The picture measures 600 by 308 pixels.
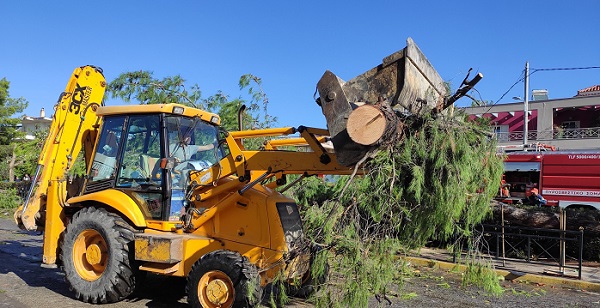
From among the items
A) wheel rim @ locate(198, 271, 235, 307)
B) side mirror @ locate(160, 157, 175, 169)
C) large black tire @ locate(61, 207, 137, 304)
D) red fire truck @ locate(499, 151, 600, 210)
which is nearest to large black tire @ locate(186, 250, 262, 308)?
wheel rim @ locate(198, 271, 235, 307)

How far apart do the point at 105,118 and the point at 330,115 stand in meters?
3.71

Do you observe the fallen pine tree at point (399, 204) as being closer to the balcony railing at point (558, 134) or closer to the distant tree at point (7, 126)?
the balcony railing at point (558, 134)

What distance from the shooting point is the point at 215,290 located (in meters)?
5.21

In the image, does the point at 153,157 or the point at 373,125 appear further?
the point at 153,157

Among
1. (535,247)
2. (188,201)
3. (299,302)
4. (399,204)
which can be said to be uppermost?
(399,204)

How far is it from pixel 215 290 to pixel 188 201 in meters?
1.25

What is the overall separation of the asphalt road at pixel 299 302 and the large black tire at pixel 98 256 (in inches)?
8.4

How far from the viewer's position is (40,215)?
23.2 ft

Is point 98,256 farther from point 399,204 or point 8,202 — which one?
point 8,202

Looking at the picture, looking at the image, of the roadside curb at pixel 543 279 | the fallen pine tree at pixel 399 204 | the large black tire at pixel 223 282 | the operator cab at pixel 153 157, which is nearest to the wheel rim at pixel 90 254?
the operator cab at pixel 153 157

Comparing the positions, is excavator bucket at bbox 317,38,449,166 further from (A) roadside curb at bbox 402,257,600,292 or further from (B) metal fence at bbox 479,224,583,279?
(B) metal fence at bbox 479,224,583,279

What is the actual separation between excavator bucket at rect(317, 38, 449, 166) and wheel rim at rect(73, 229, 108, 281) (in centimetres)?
354

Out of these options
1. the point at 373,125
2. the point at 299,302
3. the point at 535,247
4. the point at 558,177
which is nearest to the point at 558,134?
the point at 558,177

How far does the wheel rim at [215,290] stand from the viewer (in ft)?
16.9
